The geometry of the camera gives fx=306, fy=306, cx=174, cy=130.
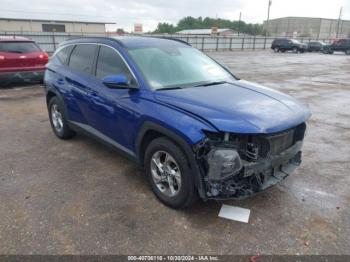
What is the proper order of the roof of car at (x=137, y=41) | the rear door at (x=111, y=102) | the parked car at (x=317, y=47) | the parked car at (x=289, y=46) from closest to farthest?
the rear door at (x=111, y=102) → the roof of car at (x=137, y=41) → the parked car at (x=289, y=46) → the parked car at (x=317, y=47)

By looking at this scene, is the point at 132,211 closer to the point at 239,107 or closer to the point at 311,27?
the point at 239,107

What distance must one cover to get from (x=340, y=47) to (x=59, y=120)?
39.7 metres

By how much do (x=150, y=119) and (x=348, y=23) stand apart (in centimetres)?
12822

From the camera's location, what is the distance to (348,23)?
108875mm

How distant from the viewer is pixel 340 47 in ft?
121

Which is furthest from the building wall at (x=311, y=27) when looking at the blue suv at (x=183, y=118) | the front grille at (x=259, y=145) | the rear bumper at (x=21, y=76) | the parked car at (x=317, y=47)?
the front grille at (x=259, y=145)

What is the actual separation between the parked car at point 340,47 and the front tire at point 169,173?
39.8m

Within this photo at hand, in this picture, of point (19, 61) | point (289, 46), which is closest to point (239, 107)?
point (19, 61)

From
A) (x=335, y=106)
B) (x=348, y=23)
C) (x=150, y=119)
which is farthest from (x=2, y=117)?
(x=348, y=23)

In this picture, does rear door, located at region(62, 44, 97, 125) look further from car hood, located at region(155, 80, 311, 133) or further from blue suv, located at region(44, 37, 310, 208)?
car hood, located at region(155, 80, 311, 133)

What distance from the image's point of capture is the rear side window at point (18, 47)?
9.30 m

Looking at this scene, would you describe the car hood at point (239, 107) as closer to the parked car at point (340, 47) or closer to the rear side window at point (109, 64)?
the rear side window at point (109, 64)

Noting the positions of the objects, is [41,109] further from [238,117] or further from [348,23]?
[348,23]

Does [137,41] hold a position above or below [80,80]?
above
